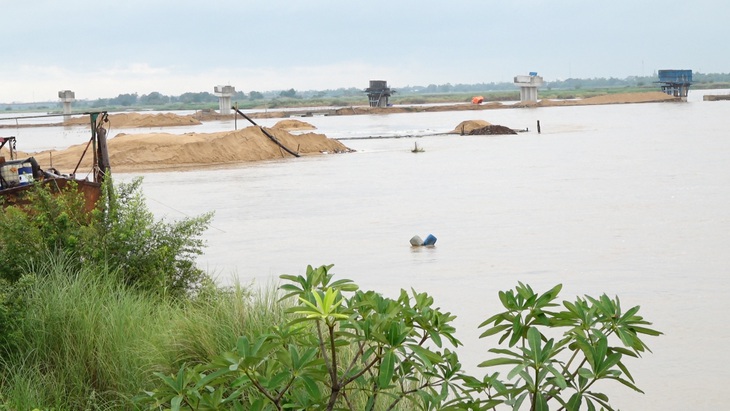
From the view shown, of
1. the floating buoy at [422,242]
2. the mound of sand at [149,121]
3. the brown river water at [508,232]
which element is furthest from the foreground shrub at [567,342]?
the mound of sand at [149,121]

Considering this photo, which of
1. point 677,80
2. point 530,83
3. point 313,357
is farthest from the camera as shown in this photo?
point 530,83

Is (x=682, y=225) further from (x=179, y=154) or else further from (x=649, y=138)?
(x=649, y=138)

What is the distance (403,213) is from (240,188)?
8.92 m

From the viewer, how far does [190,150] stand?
1650 inches

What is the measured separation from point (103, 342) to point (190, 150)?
35.1m

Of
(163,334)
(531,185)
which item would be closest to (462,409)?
(163,334)

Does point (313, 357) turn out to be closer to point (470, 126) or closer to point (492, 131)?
point (492, 131)

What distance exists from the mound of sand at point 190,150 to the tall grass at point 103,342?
3141 cm

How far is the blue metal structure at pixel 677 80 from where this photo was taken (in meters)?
113

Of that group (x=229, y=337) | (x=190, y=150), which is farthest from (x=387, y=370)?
(x=190, y=150)

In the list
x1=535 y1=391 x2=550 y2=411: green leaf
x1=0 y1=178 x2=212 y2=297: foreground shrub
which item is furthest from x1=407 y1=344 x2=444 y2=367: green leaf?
x1=0 y1=178 x2=212 y2=297: foreground shrub

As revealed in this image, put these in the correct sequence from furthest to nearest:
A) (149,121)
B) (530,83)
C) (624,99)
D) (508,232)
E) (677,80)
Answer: (624,99)
(530,83)
(677,80)
(149,121)
(508,232)

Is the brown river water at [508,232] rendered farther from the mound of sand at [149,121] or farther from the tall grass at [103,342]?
the mound of sand at [149,121]

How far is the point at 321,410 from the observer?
4.25 m
